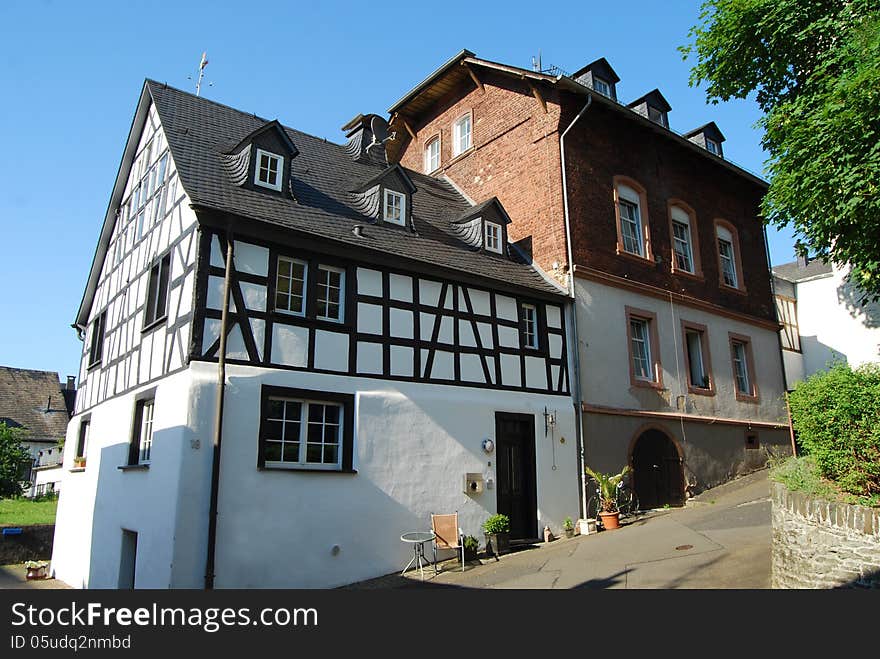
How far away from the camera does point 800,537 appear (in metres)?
7.61

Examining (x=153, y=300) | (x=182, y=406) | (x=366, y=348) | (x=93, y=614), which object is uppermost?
(x=153, y=300)

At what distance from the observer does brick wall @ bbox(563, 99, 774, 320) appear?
1664 cm

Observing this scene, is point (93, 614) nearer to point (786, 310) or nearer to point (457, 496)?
point (457, 496)

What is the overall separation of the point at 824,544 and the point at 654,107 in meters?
17.3

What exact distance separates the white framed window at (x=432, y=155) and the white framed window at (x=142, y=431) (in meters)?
12.5

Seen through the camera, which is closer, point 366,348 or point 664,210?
point 366,348

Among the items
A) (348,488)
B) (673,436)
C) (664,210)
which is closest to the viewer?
(348,488)

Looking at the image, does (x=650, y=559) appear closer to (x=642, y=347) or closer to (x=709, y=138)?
(x=642, y=347)

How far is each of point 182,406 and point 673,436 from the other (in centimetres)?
1236

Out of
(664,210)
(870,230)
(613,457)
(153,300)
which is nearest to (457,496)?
(613,457)

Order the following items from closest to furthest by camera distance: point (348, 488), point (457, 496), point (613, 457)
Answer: point (348, 488) < point (457, 496) < point (613, 457)

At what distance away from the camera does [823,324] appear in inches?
1075

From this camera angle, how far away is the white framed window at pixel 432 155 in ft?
69.7

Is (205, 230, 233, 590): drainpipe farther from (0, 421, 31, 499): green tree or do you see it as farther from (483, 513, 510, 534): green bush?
(0, 421, 31, 499): green tree
